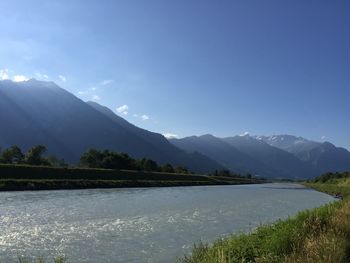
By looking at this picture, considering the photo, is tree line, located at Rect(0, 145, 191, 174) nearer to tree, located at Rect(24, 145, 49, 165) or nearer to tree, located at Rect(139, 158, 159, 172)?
tree, located at Rect(24, 145, 49, 165)

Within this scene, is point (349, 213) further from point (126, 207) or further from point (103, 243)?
point (126, 207)

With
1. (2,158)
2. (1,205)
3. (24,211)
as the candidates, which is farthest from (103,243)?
(2,158)

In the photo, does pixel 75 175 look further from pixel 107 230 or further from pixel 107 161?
pixel 107 230

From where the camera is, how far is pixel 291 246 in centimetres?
1709

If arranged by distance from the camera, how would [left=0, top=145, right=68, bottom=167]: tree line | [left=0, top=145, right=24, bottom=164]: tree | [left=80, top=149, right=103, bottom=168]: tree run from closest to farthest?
[left=0, top=145, right=68, bottom=167]: tree line
[left=0, top=145, right=24, bottom=164]: tree
[left=80, top=149, right=103, bottom=168]: tree

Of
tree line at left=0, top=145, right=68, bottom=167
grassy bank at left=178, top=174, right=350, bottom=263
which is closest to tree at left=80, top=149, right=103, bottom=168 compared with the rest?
tree line at left=0, top=145, right=68, bottom=167

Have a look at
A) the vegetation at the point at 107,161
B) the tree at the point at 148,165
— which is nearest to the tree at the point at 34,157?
the vegetation at the point at 107,161

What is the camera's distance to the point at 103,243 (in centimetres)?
2572

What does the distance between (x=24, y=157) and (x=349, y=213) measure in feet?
379

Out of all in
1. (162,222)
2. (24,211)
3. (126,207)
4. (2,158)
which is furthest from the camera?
(2,158)

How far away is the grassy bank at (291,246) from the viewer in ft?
47.0

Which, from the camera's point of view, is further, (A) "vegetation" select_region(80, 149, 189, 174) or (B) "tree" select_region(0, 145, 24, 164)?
(A) "vegetation" select_region(80, 149, 189, 174)

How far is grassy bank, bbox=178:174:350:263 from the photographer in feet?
47.0

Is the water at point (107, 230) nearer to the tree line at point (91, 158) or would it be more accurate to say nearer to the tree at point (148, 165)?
the tree line at point (91, 158)
